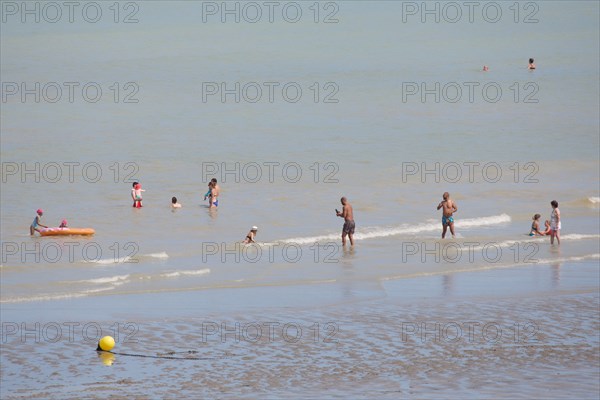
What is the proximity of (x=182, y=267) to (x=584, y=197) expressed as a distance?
1828cm

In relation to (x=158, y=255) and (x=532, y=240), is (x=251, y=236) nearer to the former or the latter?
(x=158, y=255)

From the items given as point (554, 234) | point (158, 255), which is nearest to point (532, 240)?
point (554, 234)

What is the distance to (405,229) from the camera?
94.4 ft

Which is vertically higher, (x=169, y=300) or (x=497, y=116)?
(x=497, y=116)

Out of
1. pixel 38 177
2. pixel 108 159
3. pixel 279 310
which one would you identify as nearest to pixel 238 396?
pixel 279 310

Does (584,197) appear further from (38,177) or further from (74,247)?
(38,177)

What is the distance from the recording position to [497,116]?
61.0 meters

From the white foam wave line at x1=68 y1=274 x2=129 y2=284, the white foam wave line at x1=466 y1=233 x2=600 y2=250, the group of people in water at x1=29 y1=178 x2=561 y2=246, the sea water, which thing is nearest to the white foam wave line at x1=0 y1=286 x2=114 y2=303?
the sea water

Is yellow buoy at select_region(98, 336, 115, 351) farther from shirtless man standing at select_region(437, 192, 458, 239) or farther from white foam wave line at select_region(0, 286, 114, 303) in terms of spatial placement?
shirtless man standing at select_region(437, 192, 458, 239)

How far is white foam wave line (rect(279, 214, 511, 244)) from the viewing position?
88.2 feet

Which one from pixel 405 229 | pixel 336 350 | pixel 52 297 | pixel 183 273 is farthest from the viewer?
pixel 405 229

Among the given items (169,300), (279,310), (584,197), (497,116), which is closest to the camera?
(279,310)

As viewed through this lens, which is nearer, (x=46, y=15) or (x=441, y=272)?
(x=441, y=272)

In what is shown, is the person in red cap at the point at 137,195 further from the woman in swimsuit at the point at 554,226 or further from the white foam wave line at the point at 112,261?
the woman in swimsuit at the point at 554,226
